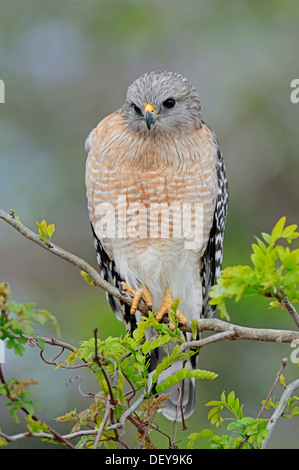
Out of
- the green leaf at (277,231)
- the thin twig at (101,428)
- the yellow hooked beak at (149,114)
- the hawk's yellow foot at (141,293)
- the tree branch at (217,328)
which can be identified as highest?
the yellow hooked beak at (149,114)

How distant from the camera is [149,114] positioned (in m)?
Result: 4.09

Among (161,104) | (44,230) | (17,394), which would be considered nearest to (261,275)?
(17,394)

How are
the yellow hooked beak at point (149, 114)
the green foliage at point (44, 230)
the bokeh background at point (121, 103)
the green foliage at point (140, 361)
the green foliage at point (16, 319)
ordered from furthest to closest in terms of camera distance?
the bokeh background at point (121, 103), the yellow hooked beak at point (149, 114), the green foliage at point (44, 230), the green foliage at point (140, 361), the green foliage at point (16, 319)

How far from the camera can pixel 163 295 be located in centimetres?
460

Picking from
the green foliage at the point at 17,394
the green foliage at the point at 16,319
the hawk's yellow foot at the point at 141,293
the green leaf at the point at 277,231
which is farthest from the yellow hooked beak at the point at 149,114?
the green foliage at the point at 17,394

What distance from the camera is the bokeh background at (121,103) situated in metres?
6.40

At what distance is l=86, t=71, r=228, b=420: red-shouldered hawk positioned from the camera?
4.21 meters

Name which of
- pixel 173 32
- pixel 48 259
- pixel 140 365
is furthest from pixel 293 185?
pixel 140 365

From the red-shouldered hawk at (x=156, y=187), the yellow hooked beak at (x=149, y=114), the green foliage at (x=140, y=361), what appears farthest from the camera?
the red-shouldered hawk at (x=156, y=187)

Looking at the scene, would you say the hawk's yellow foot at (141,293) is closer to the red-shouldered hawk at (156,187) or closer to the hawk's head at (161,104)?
the red-shouldered hawk at (156,187)

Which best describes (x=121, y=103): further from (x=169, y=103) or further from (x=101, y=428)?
(x=101, y=428)

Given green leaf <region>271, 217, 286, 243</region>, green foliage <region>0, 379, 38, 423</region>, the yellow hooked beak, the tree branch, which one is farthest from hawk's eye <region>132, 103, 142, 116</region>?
green foliage <region>0, 379, 38, 423</region>

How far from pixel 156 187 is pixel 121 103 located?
11.3 feet
